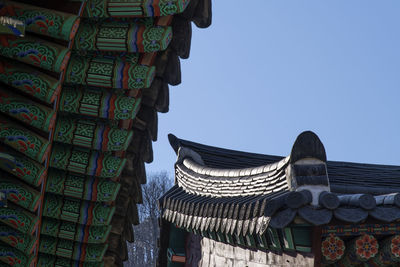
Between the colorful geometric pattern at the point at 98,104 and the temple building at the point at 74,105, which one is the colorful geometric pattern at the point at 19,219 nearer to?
the temple building at the point at 74,105

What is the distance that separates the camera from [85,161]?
6.47 metres

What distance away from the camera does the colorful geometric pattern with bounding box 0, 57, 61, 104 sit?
16.6ft

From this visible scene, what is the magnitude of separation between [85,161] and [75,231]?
3.45ft

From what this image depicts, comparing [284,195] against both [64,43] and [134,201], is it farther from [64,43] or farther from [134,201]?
[134,201]

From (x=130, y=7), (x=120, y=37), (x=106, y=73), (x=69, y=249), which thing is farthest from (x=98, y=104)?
(x=69, y=249)

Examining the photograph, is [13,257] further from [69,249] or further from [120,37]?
[120,37]

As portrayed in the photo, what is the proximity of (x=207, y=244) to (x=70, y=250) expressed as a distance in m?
1.72

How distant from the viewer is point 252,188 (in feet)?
19.4

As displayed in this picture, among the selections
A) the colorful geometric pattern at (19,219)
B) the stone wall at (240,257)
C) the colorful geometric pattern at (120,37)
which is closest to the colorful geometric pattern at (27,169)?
the colorful geometric pattern at (19,219)

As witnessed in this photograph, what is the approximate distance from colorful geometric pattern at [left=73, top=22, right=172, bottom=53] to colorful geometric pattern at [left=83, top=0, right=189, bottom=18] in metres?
0.21

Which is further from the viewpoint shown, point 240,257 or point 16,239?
point 240,257

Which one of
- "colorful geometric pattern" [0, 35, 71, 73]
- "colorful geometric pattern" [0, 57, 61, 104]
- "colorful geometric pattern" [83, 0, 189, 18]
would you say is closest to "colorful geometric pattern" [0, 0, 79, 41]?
"colorful geometric pattern" [0, 35, 71, 73]

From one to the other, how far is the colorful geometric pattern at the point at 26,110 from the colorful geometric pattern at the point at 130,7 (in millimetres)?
914

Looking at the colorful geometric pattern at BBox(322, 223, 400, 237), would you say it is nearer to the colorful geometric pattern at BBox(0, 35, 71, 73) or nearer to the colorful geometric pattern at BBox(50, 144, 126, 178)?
the colorful geometric pattern at BBox(0, 35, 71, 73)
